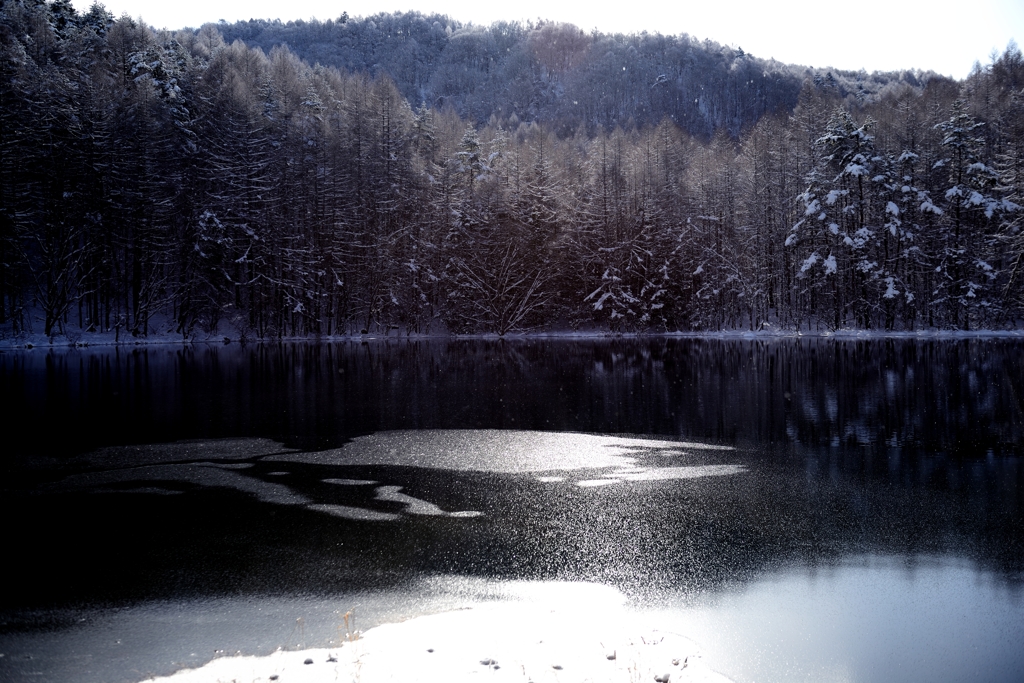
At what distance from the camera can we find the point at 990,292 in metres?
51.0

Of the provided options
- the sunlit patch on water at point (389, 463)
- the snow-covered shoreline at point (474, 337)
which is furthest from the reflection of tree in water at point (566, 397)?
the snow-covered shoreline at point (474, 337)

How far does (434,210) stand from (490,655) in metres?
57.6

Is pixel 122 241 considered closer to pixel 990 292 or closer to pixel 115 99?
pixel 115 99

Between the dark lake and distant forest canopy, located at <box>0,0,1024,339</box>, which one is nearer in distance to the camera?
the dark lake

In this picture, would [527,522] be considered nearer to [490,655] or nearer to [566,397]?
[490,655]

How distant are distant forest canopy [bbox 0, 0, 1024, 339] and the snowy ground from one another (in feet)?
159

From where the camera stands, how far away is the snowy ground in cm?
503

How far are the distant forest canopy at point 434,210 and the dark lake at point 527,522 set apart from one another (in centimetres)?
3450

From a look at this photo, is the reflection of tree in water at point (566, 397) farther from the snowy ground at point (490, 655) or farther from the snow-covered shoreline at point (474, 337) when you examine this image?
the snow-covered shoreline at point (474, 337)

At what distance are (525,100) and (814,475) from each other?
157469 millimetres

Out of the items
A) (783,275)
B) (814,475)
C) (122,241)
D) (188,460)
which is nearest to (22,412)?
(188,460)

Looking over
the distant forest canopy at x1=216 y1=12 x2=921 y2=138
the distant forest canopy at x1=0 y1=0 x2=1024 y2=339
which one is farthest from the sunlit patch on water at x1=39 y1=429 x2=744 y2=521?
the distant forest canopy at x1=216 y1=12 x2=921 y2=138

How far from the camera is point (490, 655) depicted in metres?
5.38

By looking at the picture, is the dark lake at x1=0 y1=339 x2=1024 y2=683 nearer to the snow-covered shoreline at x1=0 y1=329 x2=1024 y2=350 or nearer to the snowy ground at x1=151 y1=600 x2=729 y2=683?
the snowy ground at x1=151 y1=600 x2=729 y2=683
